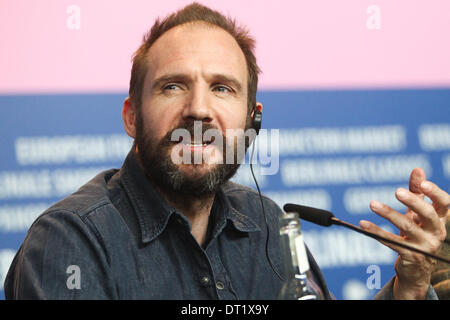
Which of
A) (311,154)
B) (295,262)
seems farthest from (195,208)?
(311,154)

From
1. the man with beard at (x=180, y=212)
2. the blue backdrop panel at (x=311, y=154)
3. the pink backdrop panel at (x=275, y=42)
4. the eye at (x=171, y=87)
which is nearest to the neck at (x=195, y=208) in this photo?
the man with beard at (x=180, y=212)

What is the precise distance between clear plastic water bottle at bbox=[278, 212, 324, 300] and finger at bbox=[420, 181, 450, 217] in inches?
16.0

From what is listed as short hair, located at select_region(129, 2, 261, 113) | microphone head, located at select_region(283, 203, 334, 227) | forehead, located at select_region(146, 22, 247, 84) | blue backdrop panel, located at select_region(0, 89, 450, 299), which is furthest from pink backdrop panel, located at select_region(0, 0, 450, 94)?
microphone head, located at select_region(283, 203, 334, 227)

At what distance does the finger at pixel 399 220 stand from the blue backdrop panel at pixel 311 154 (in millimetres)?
1059

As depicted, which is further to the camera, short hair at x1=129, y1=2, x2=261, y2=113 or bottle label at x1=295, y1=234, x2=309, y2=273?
short hair at x1=129, y1=2, x2=261, y2=113

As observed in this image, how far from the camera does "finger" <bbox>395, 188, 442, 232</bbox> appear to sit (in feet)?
3.18

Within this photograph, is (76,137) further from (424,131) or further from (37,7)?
(424,131)

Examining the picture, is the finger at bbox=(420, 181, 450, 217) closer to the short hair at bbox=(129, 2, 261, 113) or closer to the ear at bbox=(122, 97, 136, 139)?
the short hair at bbox=(129, 2, 261, 113)

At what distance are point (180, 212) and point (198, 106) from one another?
250 mm

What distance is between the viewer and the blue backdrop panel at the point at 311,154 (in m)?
1.99

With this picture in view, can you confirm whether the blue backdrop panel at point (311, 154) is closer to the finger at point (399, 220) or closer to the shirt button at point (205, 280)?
the shirt button at point (205, 280)

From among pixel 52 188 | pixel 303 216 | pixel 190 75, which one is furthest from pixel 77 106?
pixel 303 216

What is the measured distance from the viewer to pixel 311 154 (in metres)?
2.13

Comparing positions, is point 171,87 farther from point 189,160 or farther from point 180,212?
point 180,212
